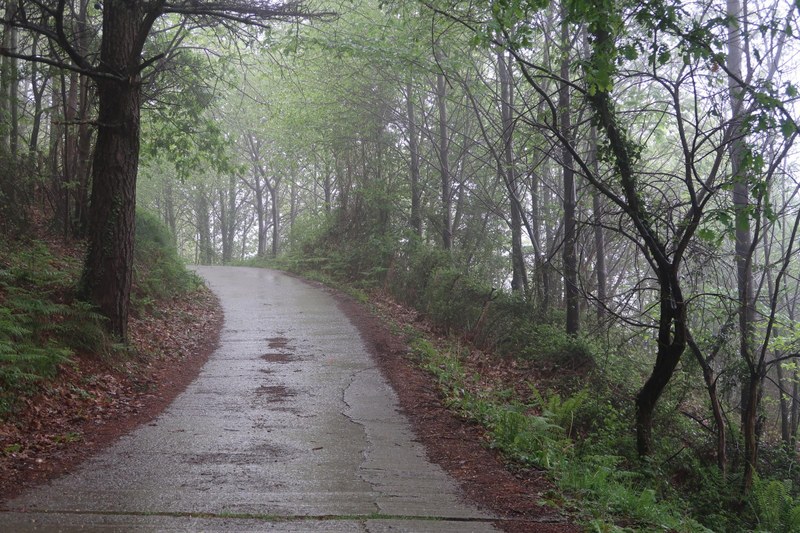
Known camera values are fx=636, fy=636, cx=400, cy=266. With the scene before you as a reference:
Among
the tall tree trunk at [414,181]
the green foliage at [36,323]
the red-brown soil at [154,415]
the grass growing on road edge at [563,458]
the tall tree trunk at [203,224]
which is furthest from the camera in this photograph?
the tall tree trunk at [203,224]

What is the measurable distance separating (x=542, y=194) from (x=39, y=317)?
19.6 meters

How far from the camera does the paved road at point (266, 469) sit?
457 cm

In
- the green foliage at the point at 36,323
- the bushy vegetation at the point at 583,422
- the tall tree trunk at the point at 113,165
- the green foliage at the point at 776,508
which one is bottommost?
the green foliage at the point at 776,508

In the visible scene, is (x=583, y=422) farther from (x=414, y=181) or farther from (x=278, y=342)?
(x=414, y=181)

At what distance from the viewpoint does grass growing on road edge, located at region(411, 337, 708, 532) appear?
16.8 ft

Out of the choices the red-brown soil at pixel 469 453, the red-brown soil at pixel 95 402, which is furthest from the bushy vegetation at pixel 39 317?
the red-brown soil at pixel 469 453

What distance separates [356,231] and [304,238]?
5.22 m

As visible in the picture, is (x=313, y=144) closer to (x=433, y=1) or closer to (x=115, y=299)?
(x=433, y=1)

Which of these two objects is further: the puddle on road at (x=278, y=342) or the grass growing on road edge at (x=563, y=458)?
the puddle on road at (x=278, y=342)

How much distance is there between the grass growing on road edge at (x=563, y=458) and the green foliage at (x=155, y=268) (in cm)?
632

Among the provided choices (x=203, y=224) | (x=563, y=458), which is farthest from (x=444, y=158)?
(x=203, y=224)

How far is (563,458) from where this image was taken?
21.0 ft

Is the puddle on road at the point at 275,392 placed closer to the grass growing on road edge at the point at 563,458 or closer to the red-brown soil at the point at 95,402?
the red-brown soil at the point at 95,402

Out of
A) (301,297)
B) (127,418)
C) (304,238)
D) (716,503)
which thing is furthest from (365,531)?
(304,238)
